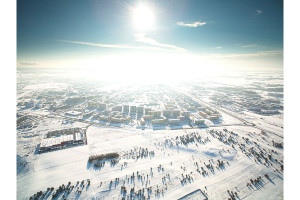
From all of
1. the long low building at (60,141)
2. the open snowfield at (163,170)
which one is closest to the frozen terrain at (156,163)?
the open snowfield at (163,170)

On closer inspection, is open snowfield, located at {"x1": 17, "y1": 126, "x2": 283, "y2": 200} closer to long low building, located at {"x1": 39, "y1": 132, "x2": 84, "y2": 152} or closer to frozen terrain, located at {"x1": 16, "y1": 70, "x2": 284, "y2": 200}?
frozen terrain, located at {"x1": 16, "y1": 70, "x2": 284, "y2": 200}

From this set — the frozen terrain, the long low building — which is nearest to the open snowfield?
the frozen terrain

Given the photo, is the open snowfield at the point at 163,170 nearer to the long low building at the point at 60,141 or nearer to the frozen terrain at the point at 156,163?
the frozen terrain at the point at 156,163

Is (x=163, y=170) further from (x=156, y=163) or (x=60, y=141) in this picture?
(x=60, y=141)

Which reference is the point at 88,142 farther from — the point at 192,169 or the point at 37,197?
the point at 192,169

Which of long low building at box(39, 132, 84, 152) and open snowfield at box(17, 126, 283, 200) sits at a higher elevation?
long low building at box(39, 132, 84, 152)

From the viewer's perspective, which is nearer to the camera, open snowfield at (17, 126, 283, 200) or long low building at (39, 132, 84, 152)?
open snowfield at (17, 126, 283, 200)

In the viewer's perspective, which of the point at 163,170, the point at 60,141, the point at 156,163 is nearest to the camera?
the point at 163,170

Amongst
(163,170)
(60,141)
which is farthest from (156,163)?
(60,141)
